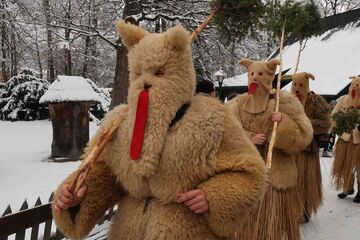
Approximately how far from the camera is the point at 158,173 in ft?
6.22

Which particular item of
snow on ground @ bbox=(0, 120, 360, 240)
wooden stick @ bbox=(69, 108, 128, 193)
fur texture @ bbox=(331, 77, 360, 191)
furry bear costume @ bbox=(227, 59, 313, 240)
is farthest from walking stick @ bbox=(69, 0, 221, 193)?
fur texture @ bbox=(331, 77, 360, 191)

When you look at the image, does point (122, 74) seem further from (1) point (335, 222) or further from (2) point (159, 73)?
(2) point (159, 73)

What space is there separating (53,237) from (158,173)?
6.73 feet

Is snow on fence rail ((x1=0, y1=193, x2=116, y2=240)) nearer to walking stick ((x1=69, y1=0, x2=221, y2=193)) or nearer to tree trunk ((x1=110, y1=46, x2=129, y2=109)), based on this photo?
walking stick ((x1=69, y1=0, x2=221, y2=193))

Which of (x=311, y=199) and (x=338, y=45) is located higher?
(x=338, y=45)

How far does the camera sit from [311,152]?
17.5ft

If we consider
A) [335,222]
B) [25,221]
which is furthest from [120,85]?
[25,221]

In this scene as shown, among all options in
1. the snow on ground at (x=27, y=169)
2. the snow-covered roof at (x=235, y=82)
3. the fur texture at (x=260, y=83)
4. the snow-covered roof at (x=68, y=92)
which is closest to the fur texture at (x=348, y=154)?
the fur texture at (x=260, y=83)

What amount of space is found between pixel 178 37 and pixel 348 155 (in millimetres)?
5448

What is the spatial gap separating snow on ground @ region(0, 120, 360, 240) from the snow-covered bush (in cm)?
539

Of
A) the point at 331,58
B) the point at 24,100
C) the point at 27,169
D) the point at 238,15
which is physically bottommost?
the point at 27,169

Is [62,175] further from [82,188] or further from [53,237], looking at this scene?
[82,188]

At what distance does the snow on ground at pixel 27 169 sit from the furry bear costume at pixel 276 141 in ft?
11.5

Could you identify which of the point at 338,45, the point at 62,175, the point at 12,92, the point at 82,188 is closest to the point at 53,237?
the point at 82,188
